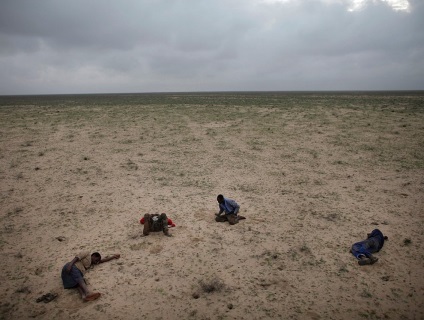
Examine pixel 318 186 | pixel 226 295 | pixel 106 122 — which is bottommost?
pixel 226 295

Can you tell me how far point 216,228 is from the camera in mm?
8719

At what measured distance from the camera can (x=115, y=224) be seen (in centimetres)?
901

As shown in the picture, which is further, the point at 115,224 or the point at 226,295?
the point at 115,224

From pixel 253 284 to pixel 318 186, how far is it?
6.72m

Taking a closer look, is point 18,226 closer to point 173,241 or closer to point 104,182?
point 104,182

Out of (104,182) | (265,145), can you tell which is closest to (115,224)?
(104,182)

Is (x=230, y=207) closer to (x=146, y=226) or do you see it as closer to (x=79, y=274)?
(x=146, y=226)

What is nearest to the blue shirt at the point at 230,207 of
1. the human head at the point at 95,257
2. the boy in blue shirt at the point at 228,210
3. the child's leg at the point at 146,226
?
the boy in blue shirt at the point at 228,210

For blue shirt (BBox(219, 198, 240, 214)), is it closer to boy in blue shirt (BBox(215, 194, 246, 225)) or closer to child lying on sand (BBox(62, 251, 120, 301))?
boy in blue shirt (BBox(215, 194, 246, 225))

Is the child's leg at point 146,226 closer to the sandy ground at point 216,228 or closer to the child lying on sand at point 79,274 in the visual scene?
the sandy ground at point 216,228

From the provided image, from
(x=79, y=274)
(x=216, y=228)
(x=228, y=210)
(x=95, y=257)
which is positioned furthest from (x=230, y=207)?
(x=79, y=274)

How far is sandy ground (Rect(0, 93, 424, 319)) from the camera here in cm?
598

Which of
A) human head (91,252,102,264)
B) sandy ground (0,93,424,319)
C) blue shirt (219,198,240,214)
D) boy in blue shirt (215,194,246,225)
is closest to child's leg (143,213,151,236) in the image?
sandy ground (0,93,424,319)

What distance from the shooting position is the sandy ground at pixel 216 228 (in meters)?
5.98
